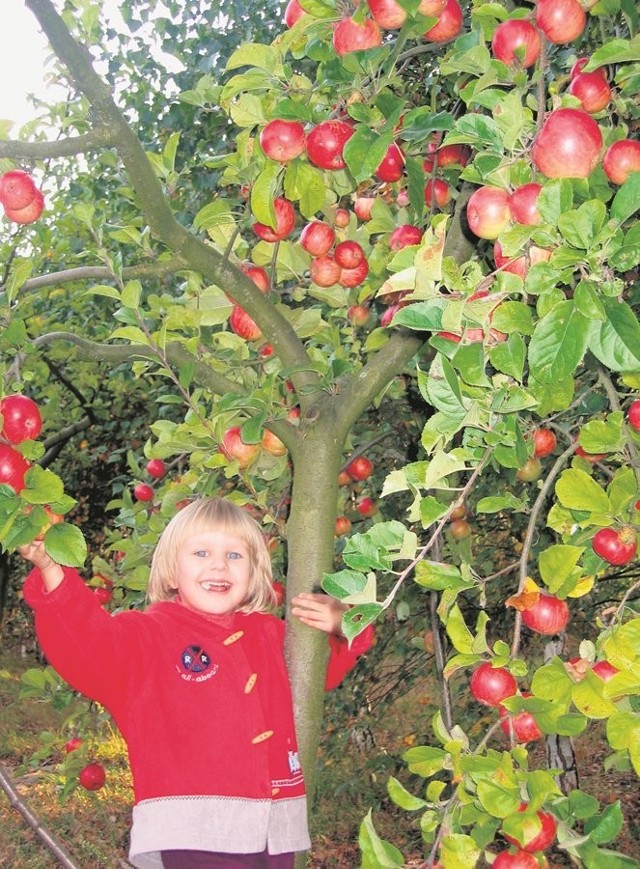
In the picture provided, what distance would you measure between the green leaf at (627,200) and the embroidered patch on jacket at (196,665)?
1238 millimetres

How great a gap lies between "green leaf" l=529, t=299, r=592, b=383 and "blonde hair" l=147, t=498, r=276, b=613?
3.65 feet

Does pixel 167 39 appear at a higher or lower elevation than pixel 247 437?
higher

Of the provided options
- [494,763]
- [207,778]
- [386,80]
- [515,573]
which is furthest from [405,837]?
[386,80]

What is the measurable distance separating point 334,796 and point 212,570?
2.85 metres

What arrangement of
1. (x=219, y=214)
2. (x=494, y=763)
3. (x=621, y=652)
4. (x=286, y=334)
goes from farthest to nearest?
1. (x=286, y=334)
2. (x=219, y=214)
3. (x=494, y=763)
4. (x=621, y=652)

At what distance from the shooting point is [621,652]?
95cm

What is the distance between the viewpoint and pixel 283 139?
Result: 50.8 inches

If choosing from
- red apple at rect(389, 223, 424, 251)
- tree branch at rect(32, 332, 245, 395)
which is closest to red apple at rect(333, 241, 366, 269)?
red apple at rect(389, 223, 424, 251)

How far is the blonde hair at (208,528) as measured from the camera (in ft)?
6.15

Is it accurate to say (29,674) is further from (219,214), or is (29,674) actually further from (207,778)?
(219,214)

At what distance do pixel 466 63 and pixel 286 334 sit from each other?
0.67 meters

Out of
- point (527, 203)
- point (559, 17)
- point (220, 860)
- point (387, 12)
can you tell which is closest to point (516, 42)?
point (559, 17)

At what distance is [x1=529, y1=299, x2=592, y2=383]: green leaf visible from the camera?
2.68 feet

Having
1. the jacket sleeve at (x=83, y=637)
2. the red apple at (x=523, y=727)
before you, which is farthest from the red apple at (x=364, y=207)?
the red apple at (x=523, y=727)
